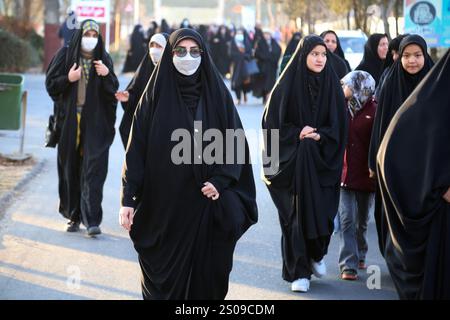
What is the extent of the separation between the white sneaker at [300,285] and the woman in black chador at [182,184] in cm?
156

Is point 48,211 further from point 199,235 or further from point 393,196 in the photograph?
point 393,196

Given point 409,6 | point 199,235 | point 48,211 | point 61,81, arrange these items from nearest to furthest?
point 199,235
point 61,81
point 48,211
point 409,6

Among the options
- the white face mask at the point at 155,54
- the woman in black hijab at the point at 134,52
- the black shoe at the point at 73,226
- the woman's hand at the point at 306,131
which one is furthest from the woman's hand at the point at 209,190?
the woman in black hijab at the point at 134,52

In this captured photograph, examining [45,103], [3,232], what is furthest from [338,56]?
[45,103]

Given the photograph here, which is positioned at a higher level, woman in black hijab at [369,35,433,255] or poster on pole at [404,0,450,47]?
poster on pole at [404,0,450,47]

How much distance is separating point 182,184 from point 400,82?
7.47ft

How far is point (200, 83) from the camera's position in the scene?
5.64m

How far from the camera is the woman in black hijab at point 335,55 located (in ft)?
33.1

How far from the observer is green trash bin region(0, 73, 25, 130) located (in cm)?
1309

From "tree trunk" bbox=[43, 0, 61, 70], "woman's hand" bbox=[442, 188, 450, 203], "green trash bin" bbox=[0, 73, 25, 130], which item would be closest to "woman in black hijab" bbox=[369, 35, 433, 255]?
"woman's hand" bbox=[442, 188, 450, 203]

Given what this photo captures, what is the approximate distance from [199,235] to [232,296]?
1.43m

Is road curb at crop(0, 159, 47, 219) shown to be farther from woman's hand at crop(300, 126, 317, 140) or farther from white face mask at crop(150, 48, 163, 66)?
woman's hand at crop(300, 126, 317, 140)

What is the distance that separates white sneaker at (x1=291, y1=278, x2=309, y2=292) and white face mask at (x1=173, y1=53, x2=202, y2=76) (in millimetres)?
2146

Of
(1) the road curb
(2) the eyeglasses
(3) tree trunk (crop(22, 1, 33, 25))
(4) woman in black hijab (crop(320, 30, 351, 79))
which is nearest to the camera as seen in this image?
(2) the eyeglasses
